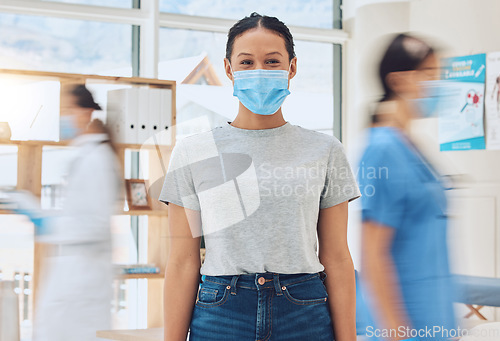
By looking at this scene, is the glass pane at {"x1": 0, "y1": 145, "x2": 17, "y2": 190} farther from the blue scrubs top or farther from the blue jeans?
the blue jeans

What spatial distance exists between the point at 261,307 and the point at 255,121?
33 centimetres

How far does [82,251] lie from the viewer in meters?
2.27

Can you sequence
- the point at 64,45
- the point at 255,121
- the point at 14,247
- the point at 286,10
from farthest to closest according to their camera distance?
the point at 286,10, the point at 64,45, the point at 14,247, the point at 255,121

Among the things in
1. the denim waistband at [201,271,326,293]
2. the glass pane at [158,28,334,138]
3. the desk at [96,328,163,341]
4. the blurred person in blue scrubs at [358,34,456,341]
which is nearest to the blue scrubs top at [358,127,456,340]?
the blurred person in blue scrubs at [358,34,456,341]

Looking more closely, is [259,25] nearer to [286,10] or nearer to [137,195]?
[137,195]

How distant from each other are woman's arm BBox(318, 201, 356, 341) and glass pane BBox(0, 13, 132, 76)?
3.57 meters

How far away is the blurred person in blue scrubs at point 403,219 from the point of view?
6.02ft

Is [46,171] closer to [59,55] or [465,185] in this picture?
[59,55]

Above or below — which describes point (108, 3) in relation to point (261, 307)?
above

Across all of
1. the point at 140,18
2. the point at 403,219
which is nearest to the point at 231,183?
the point at 403,219

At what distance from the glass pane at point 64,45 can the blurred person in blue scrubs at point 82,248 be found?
2.22 m

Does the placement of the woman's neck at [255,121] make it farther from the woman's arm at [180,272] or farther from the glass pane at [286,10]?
the glass pane at [286,10]

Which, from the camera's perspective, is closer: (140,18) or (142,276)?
(142,276)

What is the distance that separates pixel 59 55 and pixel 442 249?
3329mm
